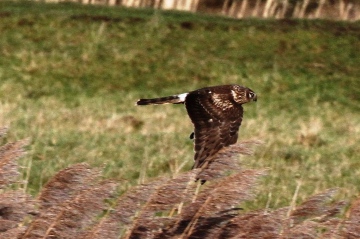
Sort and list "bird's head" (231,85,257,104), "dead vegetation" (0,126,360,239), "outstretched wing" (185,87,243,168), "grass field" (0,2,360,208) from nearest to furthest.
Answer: "dead vegetation" (0,126,360,239) < "outstretched wing" (185,87,243,168) < "bird's head" (231,85,257,104) < "grass field" (0,2,360,208)

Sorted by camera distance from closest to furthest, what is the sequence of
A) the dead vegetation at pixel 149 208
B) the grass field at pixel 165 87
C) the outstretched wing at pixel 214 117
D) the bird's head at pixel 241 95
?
the dead vegetation at pixel 149 208, the outstretched wing at pixel 214 117, the bird's head at pixel 241 95, the grass field at pixel 165 87

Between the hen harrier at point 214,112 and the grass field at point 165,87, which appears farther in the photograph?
the grass field at point 165,87

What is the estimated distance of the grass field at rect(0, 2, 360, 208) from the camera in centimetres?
1008

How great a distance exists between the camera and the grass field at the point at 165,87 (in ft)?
33.1

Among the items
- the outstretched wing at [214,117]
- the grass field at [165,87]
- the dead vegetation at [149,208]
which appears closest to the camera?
the dead vegetation at [149,208]

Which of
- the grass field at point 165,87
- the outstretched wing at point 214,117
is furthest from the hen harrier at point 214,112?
the grass field at point 165,87

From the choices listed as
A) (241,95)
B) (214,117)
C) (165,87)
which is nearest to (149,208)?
(214,117)

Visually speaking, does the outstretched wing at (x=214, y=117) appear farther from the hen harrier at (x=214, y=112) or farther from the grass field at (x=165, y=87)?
the grass field at (x=165, y=87)

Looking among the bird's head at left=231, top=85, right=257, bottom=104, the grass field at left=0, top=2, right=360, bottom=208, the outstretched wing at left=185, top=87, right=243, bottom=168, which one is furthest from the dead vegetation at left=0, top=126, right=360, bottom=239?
the grass field at left=0, top=2, right=360, bottom=208

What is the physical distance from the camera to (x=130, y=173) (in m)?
9.53

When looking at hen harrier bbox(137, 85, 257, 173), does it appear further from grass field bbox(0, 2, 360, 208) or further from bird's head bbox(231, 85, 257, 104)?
grass field bbox(0, 2, 360, 208)

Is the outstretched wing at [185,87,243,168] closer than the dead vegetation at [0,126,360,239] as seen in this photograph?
No

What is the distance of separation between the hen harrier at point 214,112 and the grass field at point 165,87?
125 cm

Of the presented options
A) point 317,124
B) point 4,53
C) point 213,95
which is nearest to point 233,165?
point 213,95
